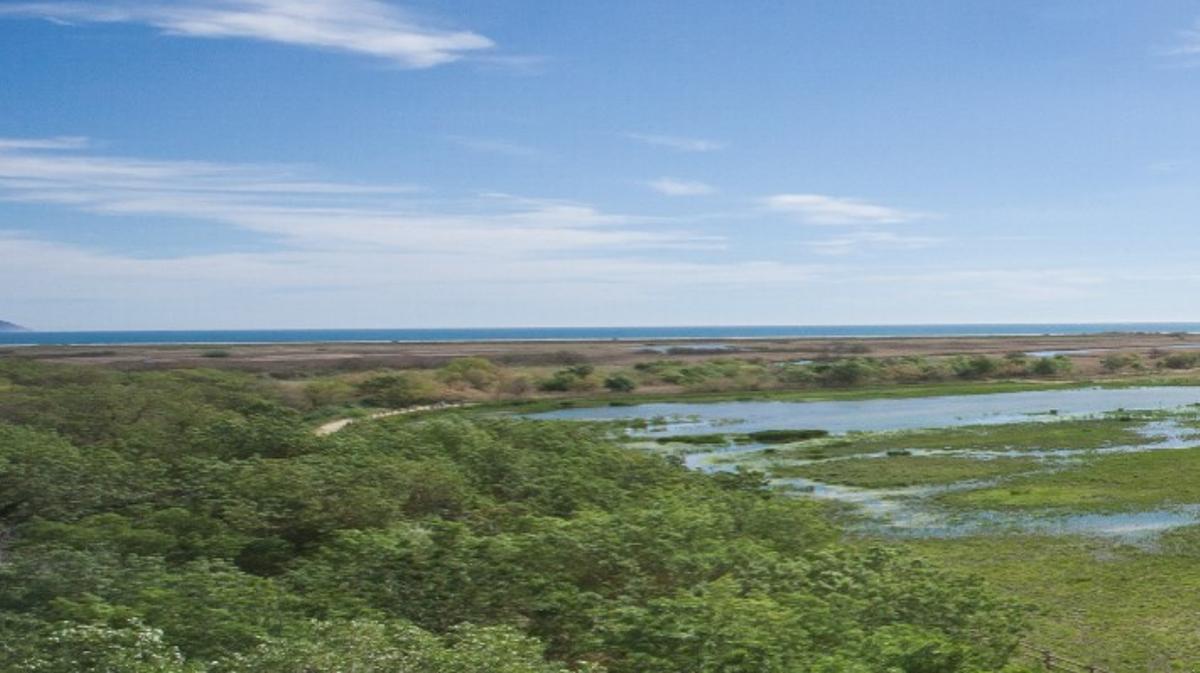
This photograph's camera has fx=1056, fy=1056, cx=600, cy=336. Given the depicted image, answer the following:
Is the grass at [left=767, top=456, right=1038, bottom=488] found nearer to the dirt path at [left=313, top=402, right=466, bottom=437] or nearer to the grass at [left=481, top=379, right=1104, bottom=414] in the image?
the dirt path at [left=313, top=402, right=466, bottom=437]

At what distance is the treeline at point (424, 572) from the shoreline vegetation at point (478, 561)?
57 mm

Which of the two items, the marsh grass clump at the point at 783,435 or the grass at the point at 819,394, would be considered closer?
the marsh grass clump at the point at 783,435

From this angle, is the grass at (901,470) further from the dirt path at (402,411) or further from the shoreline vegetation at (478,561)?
the dirt path at (402,411)

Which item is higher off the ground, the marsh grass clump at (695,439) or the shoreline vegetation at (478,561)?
the shoreline vegetation at (478,561)

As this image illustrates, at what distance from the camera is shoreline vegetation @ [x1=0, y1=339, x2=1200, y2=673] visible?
1452 cm

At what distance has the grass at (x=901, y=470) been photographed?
4825cm

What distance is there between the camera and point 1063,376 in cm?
11038

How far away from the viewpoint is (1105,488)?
4422cm

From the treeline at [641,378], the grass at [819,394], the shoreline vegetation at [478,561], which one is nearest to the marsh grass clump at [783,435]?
the shoreline vegetation at [478,561]

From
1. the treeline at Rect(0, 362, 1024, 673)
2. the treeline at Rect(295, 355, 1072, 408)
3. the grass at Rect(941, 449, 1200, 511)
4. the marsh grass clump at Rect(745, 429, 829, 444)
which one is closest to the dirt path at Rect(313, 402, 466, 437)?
the treeline at Rect(295, 355, 1072, 408)

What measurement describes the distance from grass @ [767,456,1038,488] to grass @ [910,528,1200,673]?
1281 cm

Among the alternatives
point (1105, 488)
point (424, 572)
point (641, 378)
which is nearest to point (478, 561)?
point (424, 572)

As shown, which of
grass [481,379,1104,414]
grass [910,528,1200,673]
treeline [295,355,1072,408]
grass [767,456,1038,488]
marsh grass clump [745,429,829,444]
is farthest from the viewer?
grass [481,379,1104,414]

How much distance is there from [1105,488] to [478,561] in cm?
3486
